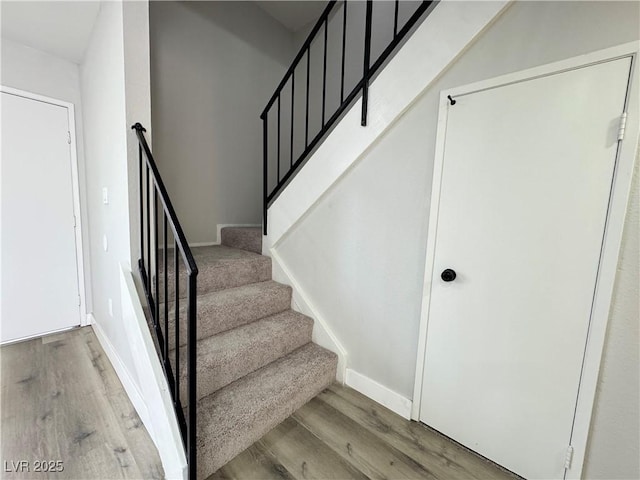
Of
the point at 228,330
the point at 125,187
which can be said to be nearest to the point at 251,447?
the point at 228,330

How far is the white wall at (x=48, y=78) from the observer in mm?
2246

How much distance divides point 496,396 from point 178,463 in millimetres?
1473

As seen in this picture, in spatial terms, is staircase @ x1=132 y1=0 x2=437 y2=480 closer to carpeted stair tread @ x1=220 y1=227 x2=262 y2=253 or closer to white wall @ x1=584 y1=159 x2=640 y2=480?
carpeted stair tread @ x1=220 y1=227 x2=262 y2=253

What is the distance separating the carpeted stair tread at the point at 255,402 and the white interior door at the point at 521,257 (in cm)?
75

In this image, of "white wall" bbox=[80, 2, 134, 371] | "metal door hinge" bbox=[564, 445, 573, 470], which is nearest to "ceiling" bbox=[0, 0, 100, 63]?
"white wall" bbox=[80, 2, 134, 371]

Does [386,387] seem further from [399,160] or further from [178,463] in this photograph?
[399,160]

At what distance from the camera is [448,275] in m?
1.43

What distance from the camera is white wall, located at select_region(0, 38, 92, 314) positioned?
7.37 feet

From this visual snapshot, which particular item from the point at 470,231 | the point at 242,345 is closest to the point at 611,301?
the point at 470,231

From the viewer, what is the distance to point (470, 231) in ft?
4.50

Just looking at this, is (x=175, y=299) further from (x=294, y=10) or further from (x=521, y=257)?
(x=294, y=10)

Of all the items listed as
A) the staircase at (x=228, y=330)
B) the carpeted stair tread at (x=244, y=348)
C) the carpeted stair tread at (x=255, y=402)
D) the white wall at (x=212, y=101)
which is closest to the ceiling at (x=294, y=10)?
the white wall at (x=212, y=101)

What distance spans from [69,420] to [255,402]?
1.13 metres

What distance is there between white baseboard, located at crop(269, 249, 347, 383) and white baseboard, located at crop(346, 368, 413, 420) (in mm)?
81
